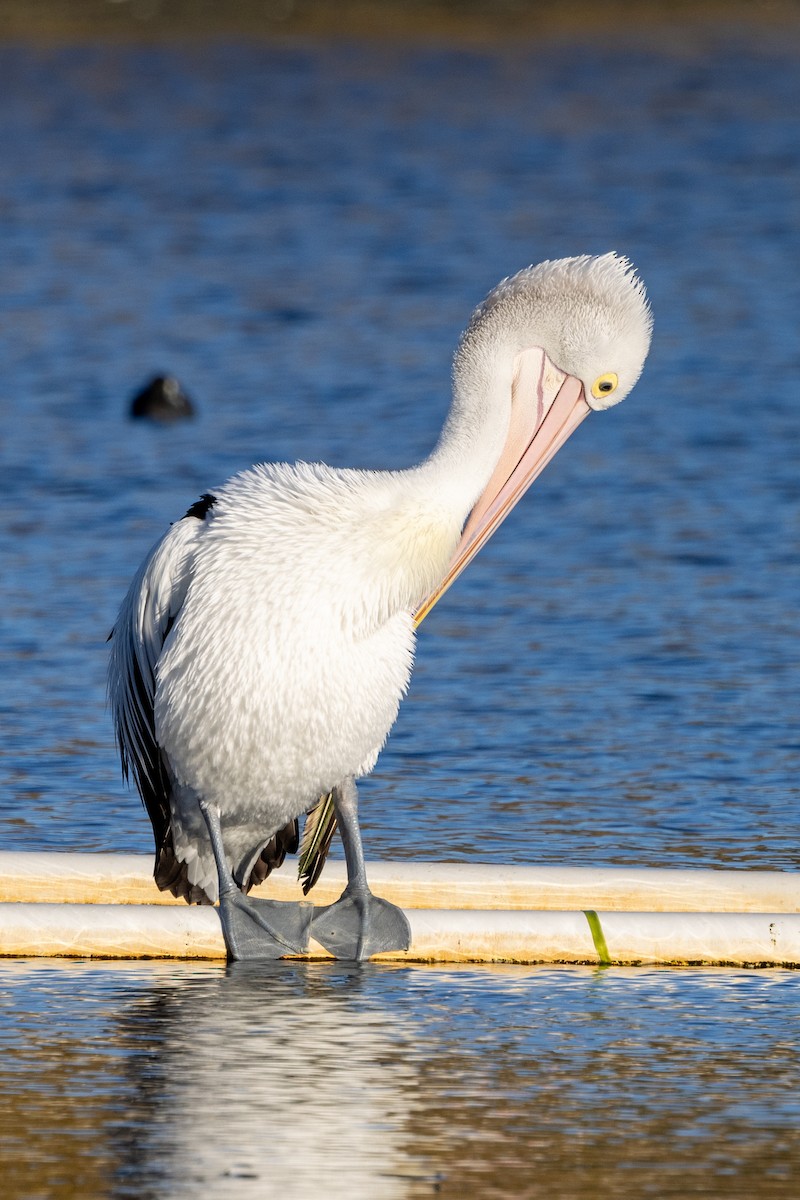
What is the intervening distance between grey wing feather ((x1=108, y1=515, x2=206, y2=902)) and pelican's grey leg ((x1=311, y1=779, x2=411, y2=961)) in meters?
0.39

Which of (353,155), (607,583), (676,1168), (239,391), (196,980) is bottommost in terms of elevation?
(676,1168)

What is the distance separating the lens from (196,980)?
520 centimetres

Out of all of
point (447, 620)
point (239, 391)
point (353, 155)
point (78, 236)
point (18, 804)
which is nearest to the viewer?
point (18, 804)

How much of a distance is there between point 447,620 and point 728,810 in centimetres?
260

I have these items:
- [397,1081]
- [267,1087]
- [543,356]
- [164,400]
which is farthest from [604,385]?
[164,400]

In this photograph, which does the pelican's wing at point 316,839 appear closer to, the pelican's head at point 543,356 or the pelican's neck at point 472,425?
the pelican's head at point 543,356

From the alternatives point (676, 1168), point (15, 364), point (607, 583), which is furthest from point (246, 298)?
point (676, 1168)

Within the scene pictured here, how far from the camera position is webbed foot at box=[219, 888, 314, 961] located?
5336 millimetres

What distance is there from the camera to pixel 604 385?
18.4 feet

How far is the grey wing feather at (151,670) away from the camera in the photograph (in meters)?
5.48

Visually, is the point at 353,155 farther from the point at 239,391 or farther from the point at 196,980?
the point at 196,980

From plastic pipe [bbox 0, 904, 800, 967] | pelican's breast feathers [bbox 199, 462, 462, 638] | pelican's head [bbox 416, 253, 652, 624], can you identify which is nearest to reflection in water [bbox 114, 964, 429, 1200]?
plastic pipe [bbox 0, 904, 800, 967]

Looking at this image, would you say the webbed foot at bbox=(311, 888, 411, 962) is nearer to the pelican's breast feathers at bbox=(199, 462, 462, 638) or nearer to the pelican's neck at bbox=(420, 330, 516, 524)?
the pelican's breast feathers at bbox=(199, 462, 462, 638)

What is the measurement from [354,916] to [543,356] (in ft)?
4.06
